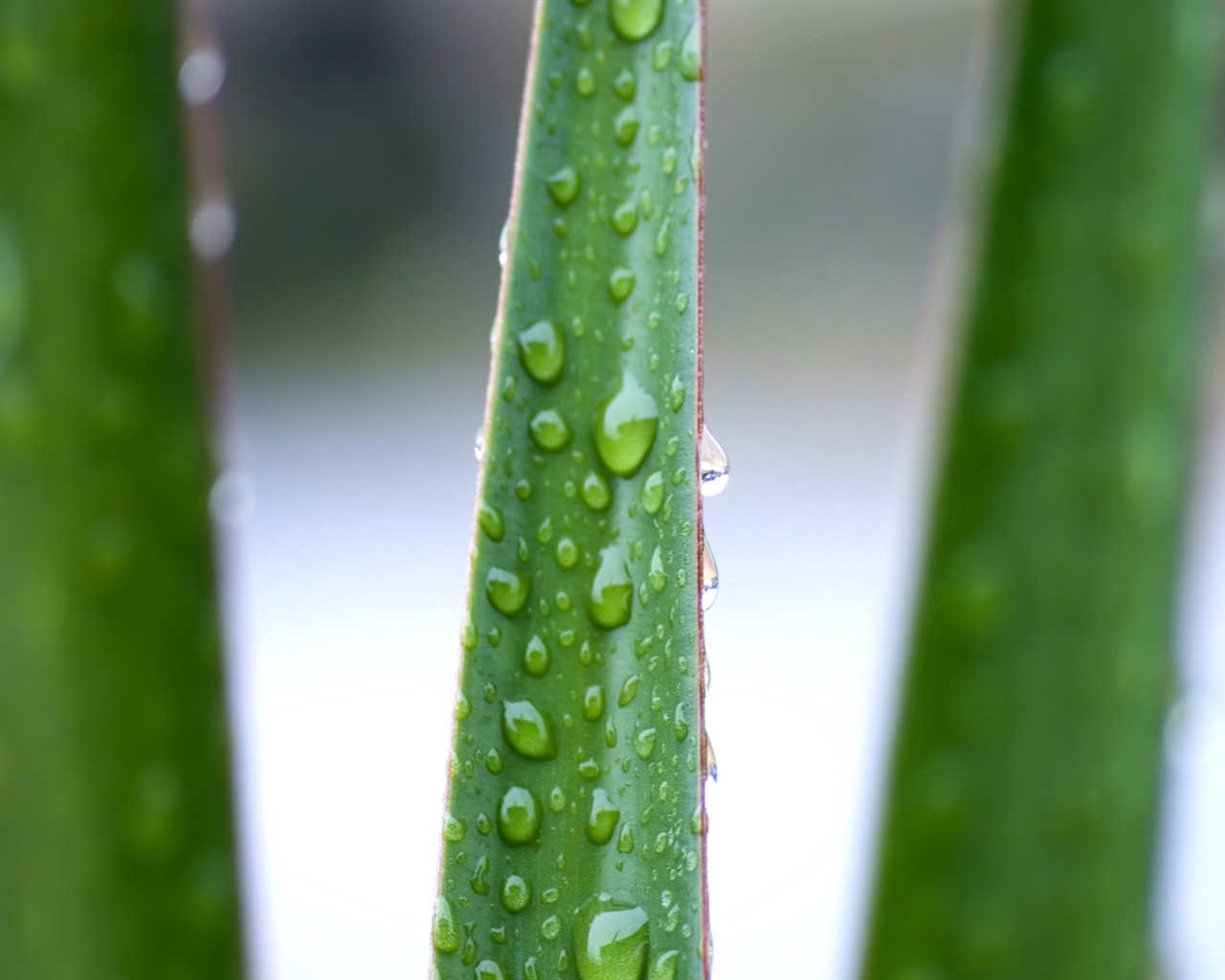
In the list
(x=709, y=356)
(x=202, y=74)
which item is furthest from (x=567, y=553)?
(x=709, y=356)

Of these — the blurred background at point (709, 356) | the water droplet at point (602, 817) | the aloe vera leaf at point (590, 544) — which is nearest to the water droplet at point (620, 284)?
the aloe vera leaf at point (590, 544)

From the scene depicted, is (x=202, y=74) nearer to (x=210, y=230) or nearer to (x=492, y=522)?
(x=210, y=230)

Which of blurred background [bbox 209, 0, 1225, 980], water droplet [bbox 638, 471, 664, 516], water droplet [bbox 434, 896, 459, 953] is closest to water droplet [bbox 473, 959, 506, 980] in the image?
water droplet [bbox 434, 896, 459, 953]

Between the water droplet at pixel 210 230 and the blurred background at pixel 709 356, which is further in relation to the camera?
the blurred background at pixel 709 356

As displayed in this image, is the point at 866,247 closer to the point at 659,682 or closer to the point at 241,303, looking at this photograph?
the point at 241,303

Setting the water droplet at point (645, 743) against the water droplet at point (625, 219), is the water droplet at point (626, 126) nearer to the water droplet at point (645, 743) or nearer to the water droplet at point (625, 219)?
the water droplet at point (625, 219)

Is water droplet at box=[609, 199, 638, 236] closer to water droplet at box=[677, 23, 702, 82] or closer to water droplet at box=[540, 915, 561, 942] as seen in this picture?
water droplet at box=[677, 23, 702, 82]

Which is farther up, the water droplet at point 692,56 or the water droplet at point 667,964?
the water droplet at point 692,56

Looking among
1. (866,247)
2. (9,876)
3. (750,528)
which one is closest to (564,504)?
(9,876)
